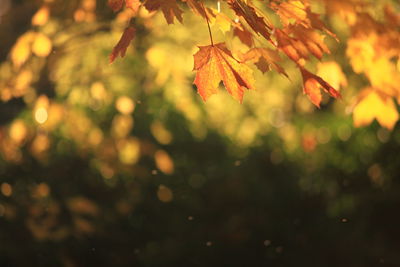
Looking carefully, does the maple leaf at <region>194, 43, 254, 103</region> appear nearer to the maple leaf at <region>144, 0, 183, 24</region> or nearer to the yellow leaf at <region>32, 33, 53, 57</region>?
the maple leaf at <region>144, 0, 183, 24</region>

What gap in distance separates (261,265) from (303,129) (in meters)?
1.69

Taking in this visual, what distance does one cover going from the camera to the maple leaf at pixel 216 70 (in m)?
1.93

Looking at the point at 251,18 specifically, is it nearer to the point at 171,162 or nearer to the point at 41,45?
the point at 41,45

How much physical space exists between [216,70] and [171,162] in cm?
334

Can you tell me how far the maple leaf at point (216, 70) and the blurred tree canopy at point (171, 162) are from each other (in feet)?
8.37

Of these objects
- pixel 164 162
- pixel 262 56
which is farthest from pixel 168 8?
pixel 164 162

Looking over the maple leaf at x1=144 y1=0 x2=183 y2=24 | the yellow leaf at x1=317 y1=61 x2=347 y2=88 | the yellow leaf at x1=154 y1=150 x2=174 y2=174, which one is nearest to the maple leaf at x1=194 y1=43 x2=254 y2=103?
the maple leaf at x1=144 y1=0 x2=183 y2=24

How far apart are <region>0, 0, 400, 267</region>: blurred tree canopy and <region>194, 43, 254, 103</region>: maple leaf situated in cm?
255

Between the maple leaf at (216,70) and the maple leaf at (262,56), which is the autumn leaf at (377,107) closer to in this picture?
the maple leaf at (262,56)

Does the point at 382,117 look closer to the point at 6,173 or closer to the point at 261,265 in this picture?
the point at 261,265

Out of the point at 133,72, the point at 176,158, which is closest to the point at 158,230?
the point at 176,158

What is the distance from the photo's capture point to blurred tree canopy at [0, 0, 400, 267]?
16.0 feet

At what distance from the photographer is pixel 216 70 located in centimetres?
197

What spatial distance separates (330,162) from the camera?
18.6ft
